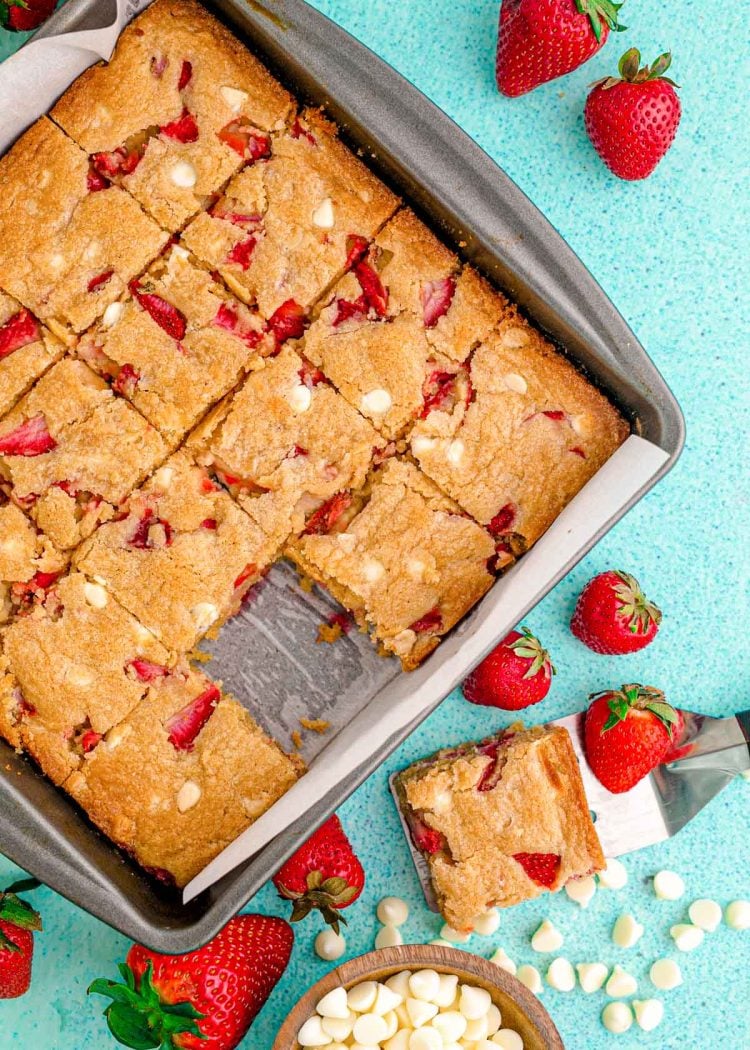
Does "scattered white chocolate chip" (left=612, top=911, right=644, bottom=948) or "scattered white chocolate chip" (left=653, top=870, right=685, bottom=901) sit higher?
"scattered white chocolate chip" (left=653, top=870, right=685, bottom=901)

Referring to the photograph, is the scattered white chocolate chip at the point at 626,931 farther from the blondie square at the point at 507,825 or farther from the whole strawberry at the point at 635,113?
the whole strawberry at the point at 635,113

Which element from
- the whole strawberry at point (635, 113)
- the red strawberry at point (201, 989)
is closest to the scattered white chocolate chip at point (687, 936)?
the red strawberry at point (201, 989)

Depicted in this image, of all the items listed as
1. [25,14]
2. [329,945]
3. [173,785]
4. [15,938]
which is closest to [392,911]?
[329,945]

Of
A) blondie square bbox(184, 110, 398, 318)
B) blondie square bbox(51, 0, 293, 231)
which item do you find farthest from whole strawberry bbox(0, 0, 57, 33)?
blondie square bbox(184, 110, 398, 318)

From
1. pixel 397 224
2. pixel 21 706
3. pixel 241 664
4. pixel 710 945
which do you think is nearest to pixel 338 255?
pixel 397 224

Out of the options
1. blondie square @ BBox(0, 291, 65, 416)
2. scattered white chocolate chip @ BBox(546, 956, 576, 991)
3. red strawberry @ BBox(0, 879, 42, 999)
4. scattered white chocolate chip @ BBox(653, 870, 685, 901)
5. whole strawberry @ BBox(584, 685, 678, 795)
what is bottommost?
red strawberry @ BBox(0, 879, 42, 999)

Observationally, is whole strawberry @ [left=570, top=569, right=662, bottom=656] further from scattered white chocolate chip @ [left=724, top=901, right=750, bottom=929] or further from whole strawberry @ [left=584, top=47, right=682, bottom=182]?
whole strawberry @ [left=584, top=47, right=682, bottom=182]

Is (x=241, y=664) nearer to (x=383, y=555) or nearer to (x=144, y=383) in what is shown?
(x=383, y=555)
